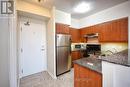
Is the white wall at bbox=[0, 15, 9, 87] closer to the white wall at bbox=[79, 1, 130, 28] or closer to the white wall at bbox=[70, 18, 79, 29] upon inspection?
the white wall at bbox=[79, 1, 130, 28]

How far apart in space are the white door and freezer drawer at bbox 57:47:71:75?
2.91 feet

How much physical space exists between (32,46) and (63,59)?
1388 mm

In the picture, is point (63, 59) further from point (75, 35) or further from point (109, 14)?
point (109, 14)

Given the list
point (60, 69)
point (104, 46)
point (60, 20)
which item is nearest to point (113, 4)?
point (104, 46)

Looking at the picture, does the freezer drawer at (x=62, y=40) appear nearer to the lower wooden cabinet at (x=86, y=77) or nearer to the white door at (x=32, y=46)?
the white door at (x=32, y=46)

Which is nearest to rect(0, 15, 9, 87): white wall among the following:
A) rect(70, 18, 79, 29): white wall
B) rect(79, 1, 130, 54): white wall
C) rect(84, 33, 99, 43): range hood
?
rect(79, 1, 130, 54): white wall

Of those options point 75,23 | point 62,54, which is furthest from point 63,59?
point 75,23

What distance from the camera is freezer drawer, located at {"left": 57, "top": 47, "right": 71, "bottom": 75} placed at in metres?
3.37

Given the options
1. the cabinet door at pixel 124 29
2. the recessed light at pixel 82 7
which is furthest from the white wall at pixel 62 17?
the cabinet door at pixel 124 29

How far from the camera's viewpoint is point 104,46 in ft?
12.7

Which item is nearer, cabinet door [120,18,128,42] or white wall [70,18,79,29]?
cabinet door [120,18,128,42]

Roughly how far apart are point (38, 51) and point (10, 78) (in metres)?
3.01

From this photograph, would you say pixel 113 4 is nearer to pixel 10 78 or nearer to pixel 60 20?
pixel 60 20

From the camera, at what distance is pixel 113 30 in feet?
10.3
